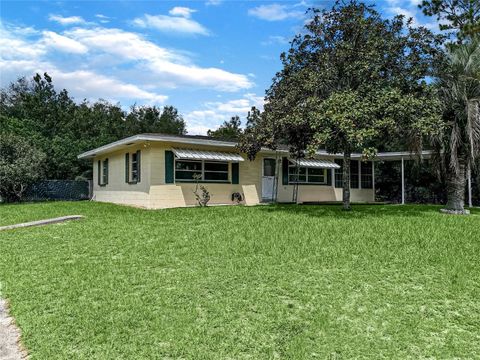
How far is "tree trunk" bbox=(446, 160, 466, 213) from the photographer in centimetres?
1354

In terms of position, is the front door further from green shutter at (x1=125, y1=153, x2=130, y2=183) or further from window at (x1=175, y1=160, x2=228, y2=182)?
green shutter at (x1=125, y1=153, x2=130, y2=183)

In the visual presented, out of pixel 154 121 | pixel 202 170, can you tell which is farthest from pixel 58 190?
pixel 154 121

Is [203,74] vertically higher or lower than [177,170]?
higher

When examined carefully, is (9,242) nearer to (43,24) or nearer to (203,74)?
(43,24)

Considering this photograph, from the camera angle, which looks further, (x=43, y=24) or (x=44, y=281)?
(x=43, y=24)

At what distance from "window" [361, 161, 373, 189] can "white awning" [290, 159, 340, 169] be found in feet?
11.3

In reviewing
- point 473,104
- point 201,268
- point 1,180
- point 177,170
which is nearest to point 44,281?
point 201,268

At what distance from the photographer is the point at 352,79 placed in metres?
12.6

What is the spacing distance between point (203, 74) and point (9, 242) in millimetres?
Result: 17214

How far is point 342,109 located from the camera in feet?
36.5

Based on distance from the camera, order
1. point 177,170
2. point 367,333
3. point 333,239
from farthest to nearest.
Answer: point 177,170 → point 333,239 → point 367,333

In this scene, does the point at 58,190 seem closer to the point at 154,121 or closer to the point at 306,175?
the point at 306,175

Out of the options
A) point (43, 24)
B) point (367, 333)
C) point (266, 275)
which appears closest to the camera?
point (367, 333)

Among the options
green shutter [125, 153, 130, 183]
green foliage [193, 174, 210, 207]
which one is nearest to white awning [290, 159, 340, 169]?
green foliage [193, 174, 210, 207]
